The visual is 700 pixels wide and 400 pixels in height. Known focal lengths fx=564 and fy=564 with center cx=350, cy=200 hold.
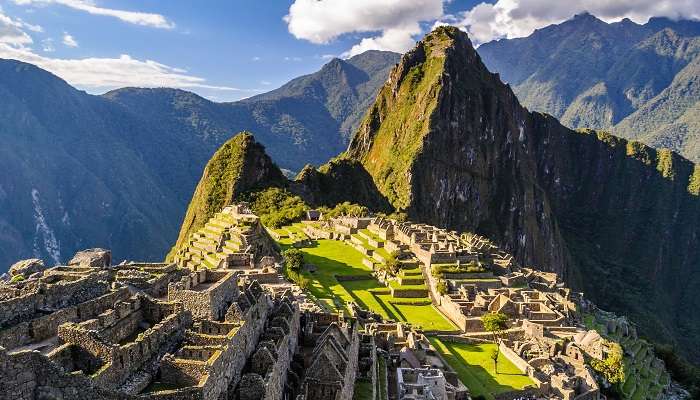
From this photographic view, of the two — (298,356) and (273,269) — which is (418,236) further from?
(298,356)

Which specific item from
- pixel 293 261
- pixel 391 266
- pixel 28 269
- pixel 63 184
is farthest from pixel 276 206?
pixel 63 184

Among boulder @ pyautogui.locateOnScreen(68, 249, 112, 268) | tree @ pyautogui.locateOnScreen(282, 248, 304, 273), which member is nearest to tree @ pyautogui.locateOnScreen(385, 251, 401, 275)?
tree @ pyautogui.locateOnScreen(282, 248, 304, 273)

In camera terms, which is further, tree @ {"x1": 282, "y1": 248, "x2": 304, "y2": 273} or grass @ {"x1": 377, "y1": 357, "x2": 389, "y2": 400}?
tree @ {"x1": 282, "y1": 248, "x2": 304, "y2": 273}

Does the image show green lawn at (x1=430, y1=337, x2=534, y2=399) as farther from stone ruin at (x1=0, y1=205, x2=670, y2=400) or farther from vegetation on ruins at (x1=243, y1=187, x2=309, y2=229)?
vegetation on ruins at (x1=243, y1=187, x2=309, y2=229)

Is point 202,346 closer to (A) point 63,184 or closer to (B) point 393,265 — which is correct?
(B) point 393,265

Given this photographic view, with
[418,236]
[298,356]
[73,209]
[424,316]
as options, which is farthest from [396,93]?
[298,356]

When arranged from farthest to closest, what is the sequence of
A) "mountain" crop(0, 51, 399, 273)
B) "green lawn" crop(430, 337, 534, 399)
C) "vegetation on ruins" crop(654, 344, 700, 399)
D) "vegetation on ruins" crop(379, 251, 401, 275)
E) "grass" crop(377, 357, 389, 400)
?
"mountain" crop(0, 51, 399, 273) < "vegetation on ruins" crop(379, 251, 401, 275) < "vegetation on ruins" crop(654, 344, 700, 399) < "green lawn" crop(430, 337, 534, 399) < "grass" crop(377, 357, 389, 400)

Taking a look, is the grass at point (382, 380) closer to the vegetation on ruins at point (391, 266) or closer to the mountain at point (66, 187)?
the vegetation on ruins at point (391, 266)
